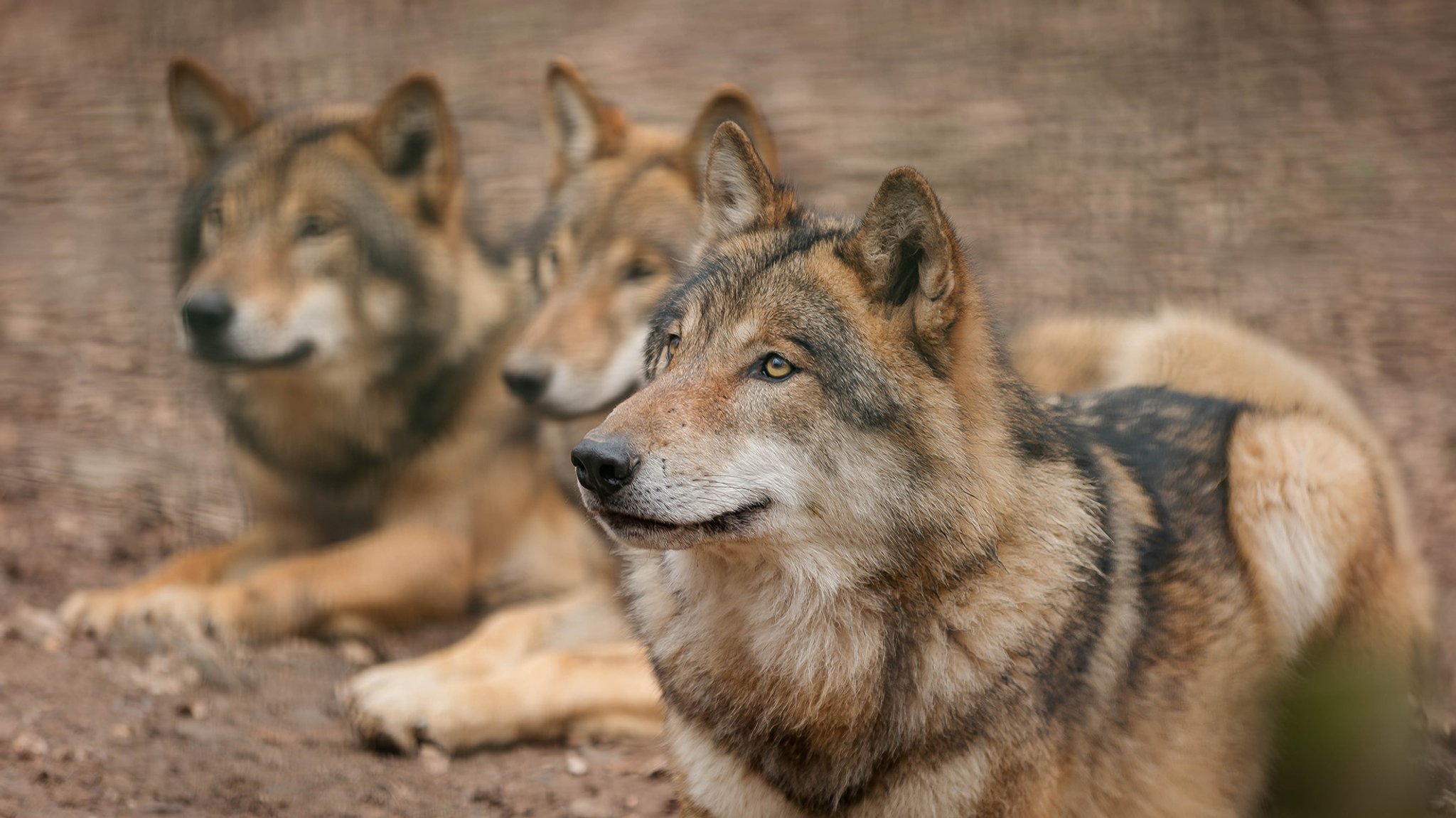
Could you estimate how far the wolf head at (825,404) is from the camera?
2.69 m

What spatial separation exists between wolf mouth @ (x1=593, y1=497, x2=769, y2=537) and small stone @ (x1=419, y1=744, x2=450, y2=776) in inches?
67.7

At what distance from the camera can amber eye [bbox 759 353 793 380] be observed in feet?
9.57

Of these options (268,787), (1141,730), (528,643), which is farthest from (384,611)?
(1141,730)

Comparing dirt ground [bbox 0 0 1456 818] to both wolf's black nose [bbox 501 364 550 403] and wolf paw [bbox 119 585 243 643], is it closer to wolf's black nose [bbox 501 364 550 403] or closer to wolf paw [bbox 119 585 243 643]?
wolf paw [bbox 119 585 243 643]

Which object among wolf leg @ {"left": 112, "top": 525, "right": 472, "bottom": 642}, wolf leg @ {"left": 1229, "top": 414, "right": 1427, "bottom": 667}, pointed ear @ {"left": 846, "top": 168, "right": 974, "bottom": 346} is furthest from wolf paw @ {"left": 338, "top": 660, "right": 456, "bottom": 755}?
wolf leg @ {"left": 1229, "top": 414, "right": 1427, "bottom": 667}

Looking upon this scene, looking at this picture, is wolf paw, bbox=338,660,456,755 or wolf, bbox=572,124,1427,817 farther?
wolf paw, bbox=338,660,456,755

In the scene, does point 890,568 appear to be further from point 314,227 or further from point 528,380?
point 314,227

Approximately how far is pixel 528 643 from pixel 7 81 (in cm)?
947

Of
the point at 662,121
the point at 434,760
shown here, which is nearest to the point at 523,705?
the point at 434,760

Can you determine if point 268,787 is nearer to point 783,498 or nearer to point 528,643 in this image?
point 528,643

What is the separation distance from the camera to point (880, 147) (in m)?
9.19

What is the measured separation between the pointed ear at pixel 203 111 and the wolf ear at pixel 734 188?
3080 mm

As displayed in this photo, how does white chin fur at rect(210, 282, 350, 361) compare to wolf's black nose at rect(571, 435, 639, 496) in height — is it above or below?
below

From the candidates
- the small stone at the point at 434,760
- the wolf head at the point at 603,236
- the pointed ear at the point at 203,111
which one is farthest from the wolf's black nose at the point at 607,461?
the pointed ear at the point at 203,111
